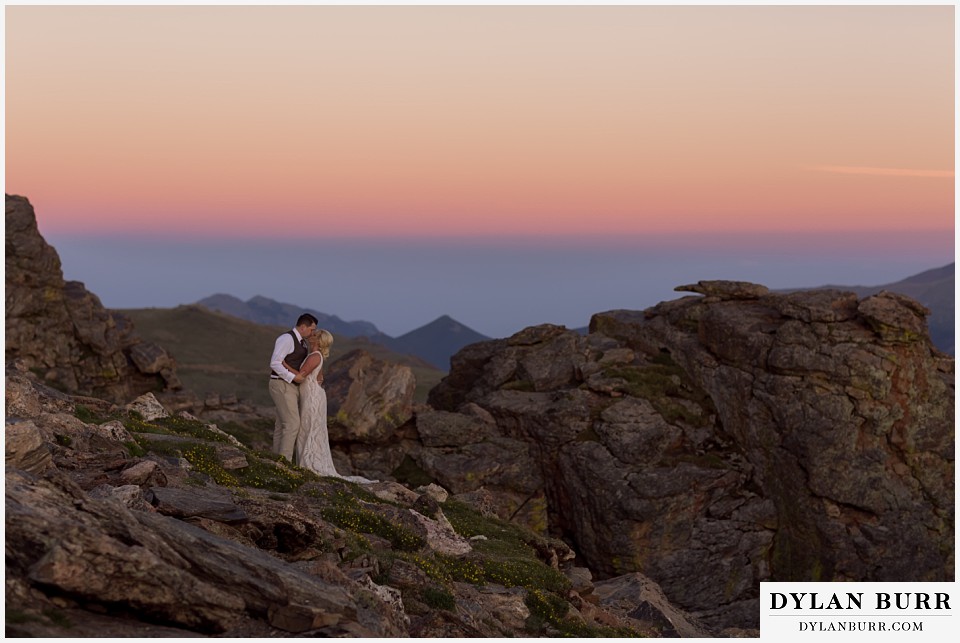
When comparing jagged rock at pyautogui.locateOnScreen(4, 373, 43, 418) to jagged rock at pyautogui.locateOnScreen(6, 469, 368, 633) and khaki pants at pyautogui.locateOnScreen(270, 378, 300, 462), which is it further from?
jagged rock at pyautogui.locateOnScreen(6, 469, 368, 633)

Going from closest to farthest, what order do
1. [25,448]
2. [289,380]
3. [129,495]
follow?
[25,448]
[129,495]
[289,380]

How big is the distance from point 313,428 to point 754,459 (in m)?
31.1

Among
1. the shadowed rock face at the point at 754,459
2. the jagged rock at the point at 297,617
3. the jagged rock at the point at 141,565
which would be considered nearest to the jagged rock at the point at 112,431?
the jagged rock at the point at 141,565

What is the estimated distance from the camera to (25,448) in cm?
1777

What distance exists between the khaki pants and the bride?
9.5 inches

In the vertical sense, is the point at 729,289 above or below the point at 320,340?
above

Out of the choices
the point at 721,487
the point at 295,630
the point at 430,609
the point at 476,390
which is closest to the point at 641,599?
the point at 430,609

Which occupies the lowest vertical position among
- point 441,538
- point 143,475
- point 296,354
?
point 441,538

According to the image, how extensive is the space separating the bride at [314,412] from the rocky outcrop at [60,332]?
3704 centimetres

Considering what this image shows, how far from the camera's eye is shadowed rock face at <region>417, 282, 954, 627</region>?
1930 inches

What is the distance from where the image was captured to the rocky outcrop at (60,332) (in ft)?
214

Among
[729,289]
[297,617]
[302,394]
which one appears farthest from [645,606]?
[729,289]

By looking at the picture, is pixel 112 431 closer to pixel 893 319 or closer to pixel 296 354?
pixel 296 354

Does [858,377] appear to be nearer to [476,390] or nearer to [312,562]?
[476,390]
